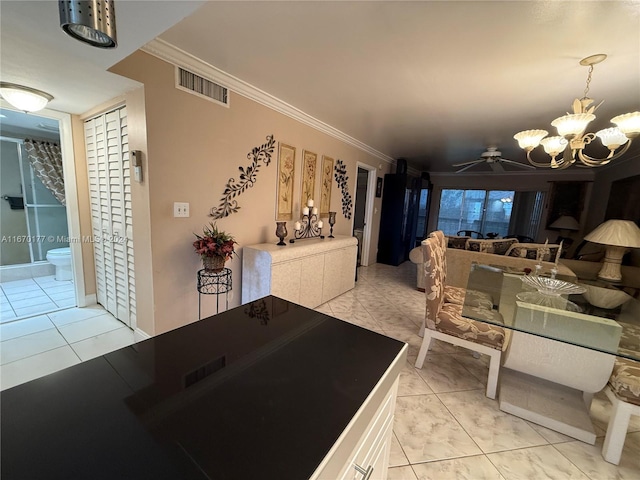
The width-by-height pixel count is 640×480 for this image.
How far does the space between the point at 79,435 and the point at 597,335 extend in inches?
89.6

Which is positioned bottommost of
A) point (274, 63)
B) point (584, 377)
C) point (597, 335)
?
point (584, 377)

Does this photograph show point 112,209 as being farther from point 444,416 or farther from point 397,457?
point 444,416

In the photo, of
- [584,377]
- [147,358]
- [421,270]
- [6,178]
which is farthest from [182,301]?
[6,178]

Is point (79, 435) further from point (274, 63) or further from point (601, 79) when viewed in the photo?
point (601, 79)

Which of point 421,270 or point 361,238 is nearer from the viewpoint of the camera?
point 421,270

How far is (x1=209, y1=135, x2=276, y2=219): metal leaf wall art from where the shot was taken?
2.38 m

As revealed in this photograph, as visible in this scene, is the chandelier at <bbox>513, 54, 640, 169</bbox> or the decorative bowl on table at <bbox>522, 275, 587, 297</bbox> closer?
the chandelier at <bbox>513, 54, 640, 169</bbox>

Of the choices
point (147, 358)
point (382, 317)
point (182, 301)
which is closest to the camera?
point (147, 358)

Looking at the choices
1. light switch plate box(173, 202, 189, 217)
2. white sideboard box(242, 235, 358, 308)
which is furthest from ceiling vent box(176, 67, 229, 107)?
white sideboard box(242, 235, 358, 308)

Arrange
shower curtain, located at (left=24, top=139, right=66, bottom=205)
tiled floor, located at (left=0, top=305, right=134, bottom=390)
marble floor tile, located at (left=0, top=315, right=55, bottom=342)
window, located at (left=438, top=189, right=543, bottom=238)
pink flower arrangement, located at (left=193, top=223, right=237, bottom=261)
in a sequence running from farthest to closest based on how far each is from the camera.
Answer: window, located at (left=438, top=189, right=543, bottom=238) < shower curtain, located at (left=24, top=139, right=66, bottom=205) < marble floor tile, located at (left=0, top=315, right=55, bottom=342) < pink flower arrangement, located at (left=193, top=223, right=237, bottom=261) < tiled floor, located at (left=0, top=305, right=134, bottom=390)

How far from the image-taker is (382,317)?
119 inches

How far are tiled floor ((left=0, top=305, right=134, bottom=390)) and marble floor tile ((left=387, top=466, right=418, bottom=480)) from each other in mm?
2228

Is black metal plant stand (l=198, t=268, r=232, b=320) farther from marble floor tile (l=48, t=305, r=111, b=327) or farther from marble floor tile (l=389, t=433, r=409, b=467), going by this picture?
marble floor tile (l=389, t=433, r=409, b=467)

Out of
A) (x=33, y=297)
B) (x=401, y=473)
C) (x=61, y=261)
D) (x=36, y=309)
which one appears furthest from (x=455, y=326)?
(x=61, y=261)
